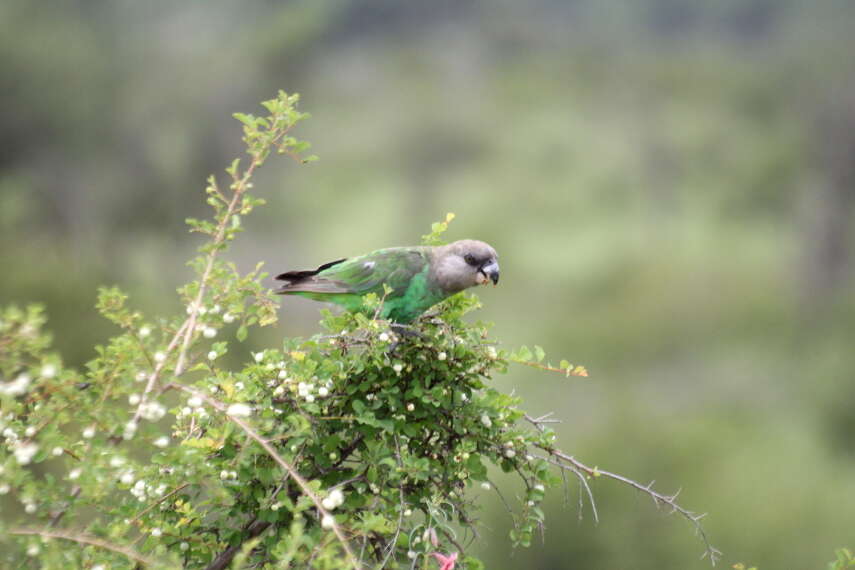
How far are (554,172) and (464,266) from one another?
7.72 metres

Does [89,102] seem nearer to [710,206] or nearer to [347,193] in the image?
[347,193]

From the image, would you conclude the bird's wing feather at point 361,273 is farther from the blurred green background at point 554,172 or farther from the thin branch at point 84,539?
the blurred green background at point 554,172

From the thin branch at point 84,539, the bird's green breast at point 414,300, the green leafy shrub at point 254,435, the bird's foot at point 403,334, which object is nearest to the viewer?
the thin branch at point 84,539

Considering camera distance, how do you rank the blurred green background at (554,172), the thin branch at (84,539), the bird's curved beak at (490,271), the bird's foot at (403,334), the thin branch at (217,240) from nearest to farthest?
the thin branch at (84,539)
the thin branch at (217,240)
the bird's foot at (403,334)
the bird's curved beak at (490,271)
the blurred green background at (554,172)

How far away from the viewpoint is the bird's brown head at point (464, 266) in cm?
234

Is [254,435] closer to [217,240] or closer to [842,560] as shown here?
[217,240]

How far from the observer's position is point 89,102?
949cm

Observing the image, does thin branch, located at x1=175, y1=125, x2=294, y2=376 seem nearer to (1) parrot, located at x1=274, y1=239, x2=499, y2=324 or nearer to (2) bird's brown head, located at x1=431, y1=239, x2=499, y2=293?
(1) parrot, located at x1=274, y1=239, x2=499, y2=324

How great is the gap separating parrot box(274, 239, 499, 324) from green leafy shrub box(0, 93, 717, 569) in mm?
339

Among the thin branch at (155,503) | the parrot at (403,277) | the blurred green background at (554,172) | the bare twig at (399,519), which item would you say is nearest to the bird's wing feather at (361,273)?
the parrot at (403,277)

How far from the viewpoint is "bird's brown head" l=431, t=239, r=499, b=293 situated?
2336mm

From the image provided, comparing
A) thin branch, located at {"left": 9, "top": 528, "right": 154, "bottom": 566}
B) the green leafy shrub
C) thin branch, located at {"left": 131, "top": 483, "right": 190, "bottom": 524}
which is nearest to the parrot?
the green leafy shrub

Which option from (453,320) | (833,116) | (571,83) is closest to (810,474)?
(833,116)

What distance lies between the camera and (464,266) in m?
2.35
